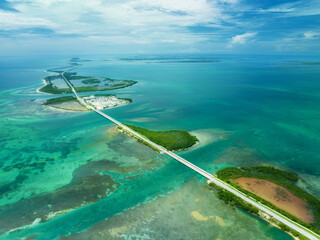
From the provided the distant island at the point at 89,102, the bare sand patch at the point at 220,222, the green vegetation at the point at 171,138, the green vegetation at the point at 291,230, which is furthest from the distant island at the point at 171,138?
the distant island at the point at 89,102

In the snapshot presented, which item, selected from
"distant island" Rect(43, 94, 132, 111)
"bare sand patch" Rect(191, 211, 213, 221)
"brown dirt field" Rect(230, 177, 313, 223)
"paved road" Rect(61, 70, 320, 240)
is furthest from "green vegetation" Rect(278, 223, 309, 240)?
"distant island" Rect(43, 94, 132, 111)

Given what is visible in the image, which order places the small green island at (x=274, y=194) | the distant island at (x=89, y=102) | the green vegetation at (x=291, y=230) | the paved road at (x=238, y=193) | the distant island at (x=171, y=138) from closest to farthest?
the green vegetation at (x=291, y=230) < the paved road at (x=238, y=193) < the small green island at (x=274, y=194) < the distant island at (x=171, y=138) < the distant island at (x=89, y=102)

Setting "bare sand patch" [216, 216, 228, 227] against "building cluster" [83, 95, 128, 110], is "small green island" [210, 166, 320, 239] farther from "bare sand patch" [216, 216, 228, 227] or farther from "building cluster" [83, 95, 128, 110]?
"building cluster" [83, 95, 128, 110]

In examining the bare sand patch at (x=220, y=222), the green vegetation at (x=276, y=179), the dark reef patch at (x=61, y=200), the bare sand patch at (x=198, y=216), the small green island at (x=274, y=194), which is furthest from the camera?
the green vegetation at (x=276, y=179)

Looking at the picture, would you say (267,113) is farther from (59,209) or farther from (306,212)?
(59,209)

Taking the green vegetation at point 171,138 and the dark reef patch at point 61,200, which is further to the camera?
the green vegetation at point 171,138

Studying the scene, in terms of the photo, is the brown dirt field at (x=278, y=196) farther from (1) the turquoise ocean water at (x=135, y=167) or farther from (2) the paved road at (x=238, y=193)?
(1) the turquoise ocean water at (x=135, y=167)
